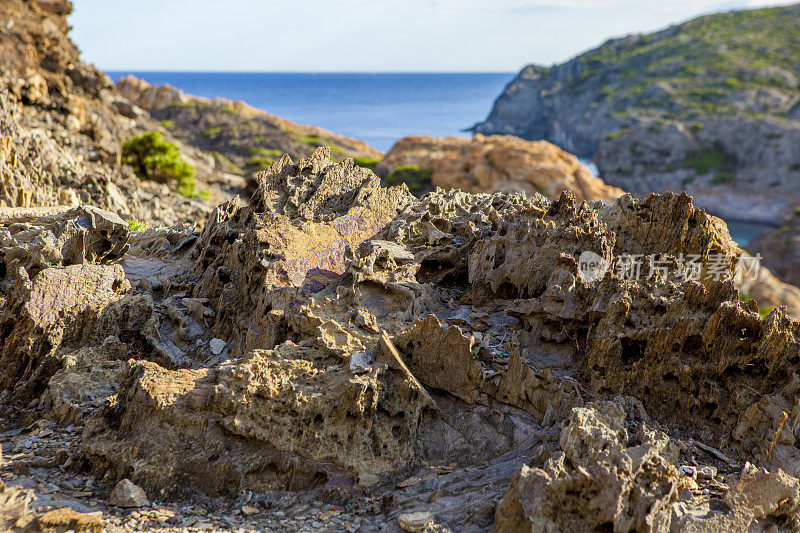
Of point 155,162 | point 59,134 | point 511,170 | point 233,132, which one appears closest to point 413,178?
point 511,170

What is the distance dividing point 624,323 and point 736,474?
2.17m

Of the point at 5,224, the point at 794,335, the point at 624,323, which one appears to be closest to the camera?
the point at 794,335

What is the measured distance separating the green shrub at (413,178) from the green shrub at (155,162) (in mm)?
16998

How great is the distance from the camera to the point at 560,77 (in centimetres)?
15762

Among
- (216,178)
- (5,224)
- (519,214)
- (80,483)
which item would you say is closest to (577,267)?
(519,214)

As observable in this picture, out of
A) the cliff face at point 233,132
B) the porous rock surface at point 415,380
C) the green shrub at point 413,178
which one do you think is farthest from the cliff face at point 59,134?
the cliff face at point 233,132

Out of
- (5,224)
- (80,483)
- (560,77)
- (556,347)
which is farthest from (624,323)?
(560,77)

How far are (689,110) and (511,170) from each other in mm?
75626

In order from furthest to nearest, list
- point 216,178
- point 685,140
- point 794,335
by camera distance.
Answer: point 685,140, point 216,178, point 794,335

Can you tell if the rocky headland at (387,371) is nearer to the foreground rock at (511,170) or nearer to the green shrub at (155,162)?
the green shrub at (155,162)

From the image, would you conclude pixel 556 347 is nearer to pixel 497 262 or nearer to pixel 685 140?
pixel 497 262

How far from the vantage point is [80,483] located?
7.53 metres

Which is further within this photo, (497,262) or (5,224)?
(5,224)

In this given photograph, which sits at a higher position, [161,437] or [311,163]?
[311,163]
